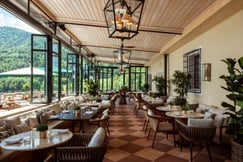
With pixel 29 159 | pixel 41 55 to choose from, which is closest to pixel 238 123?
pixel 29 159

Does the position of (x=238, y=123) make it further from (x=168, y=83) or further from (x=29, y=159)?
(x=168, y=83)

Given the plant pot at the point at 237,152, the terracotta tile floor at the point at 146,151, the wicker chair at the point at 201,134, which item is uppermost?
the wicker chair at the point at 201,134

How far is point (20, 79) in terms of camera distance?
874 cm

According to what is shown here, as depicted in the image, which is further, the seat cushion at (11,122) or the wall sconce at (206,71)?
the wall sconce at (206,71)

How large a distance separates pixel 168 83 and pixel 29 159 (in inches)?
378

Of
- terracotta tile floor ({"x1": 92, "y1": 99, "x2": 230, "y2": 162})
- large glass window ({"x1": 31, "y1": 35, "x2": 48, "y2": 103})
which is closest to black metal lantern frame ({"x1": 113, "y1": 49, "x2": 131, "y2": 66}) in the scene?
large glass window ({"x1": 31, "y1": 35, "x2": 48, "y2": 103})

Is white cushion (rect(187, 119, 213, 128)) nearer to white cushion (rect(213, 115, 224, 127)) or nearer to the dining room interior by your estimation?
the dining room interior

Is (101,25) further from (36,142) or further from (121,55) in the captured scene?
(36,142)

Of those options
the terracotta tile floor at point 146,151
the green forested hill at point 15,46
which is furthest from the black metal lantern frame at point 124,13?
the green forested hill at point 15,46

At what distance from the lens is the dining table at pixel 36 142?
266 cm

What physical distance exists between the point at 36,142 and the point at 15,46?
5.50m

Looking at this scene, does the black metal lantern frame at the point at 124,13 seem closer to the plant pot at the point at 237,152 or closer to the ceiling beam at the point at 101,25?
the plant pot at the point at 237,152

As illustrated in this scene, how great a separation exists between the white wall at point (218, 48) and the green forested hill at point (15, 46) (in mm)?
5735

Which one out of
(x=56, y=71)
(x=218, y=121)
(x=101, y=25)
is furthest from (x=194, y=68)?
(x=56, y=71)
